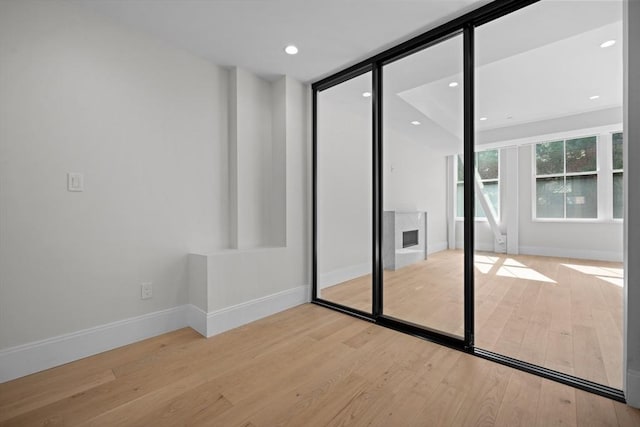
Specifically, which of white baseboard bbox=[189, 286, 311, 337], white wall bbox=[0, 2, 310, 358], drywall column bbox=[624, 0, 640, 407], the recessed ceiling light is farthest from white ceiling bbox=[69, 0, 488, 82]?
white baseboard bbox=[189, 286, 311, 337]

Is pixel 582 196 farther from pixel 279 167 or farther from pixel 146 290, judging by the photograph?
pixel 146 290

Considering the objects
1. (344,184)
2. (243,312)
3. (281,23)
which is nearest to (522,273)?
(344,184)

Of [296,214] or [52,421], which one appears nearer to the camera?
[52,421]

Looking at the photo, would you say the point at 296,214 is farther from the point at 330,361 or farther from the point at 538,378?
the point at 538,378

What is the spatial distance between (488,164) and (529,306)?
4.77 m

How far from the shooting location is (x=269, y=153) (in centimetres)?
314

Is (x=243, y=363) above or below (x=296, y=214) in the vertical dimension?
below

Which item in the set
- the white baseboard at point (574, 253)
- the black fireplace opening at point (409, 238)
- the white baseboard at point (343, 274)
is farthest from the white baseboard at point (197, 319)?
the white baseboard at point (574, 253)

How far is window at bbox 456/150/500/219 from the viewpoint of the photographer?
21.9ft

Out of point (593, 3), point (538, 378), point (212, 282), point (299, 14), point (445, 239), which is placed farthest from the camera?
point (445, 239)

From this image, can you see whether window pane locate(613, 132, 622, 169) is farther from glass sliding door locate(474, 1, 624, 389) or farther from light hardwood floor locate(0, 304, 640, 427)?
light hardwood floor locate(0, 304, 640, 427)

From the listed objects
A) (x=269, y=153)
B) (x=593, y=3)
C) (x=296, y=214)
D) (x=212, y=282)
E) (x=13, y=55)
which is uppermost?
(x=593, y=3)

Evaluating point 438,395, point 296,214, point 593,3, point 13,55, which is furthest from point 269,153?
point 593,3

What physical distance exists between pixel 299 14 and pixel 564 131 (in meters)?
5.75
